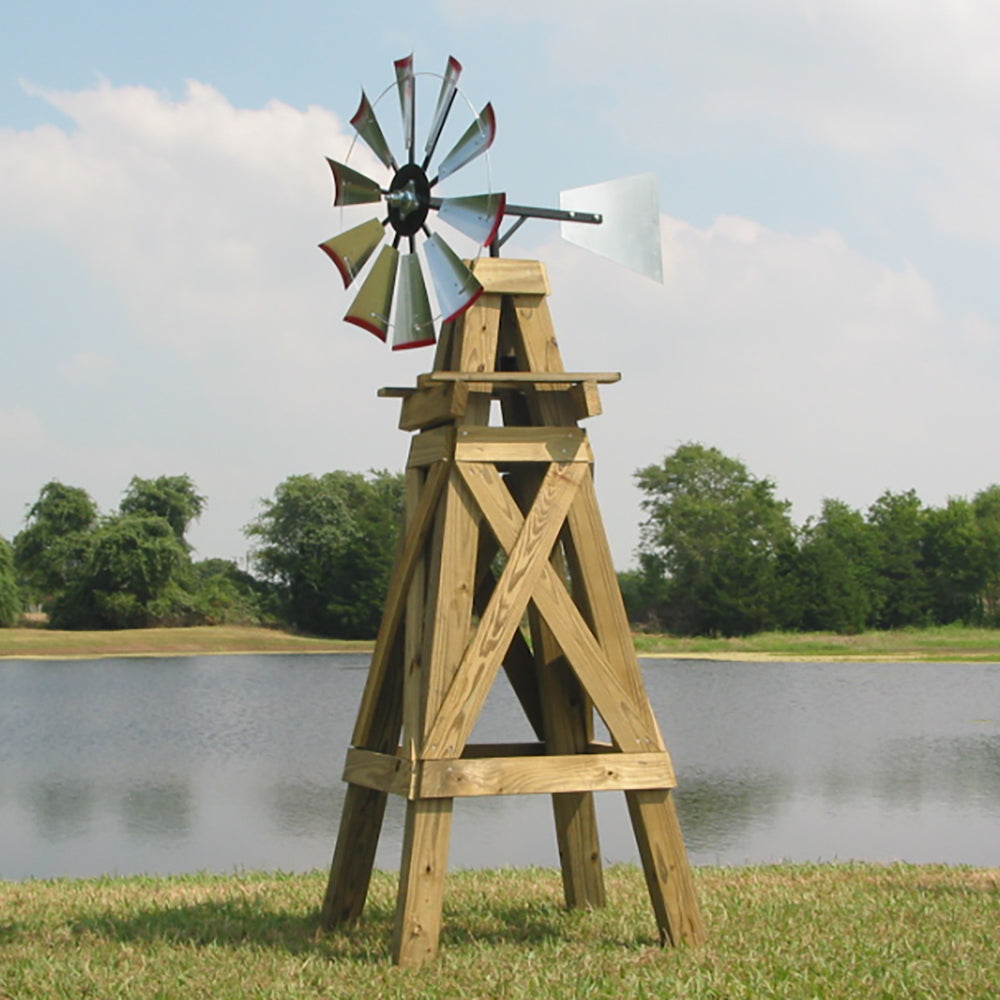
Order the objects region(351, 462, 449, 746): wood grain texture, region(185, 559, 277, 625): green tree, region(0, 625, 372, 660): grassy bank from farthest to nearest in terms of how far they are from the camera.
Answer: region(185, 559, 277, 625): green tree → region(0, 625, 372, 660): grassy bank → region(351, 462, 449, 746): wood grain texture

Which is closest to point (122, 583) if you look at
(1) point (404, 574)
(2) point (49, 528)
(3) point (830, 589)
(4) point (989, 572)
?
(2) point (49, 528)

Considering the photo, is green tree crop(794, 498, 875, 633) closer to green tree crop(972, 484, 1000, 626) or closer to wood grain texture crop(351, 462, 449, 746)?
green tree crop(972, 484, 1000, 626)

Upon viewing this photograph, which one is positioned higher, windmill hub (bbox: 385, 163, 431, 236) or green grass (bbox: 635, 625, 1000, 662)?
windmill hub (bbox: 385, 163, 431, 236)

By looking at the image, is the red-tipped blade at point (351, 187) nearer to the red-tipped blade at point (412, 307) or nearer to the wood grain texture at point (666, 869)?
the red-tipped blade at point (412, 307)

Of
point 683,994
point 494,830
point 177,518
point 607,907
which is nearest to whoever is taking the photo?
point 683,994

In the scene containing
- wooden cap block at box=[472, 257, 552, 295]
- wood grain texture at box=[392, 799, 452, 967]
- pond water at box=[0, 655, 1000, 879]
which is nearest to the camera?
wood grain texture at box=[392, 799, 452, 967]

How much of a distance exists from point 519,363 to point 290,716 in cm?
2227

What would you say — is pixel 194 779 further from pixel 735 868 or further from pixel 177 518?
pixel 177 518

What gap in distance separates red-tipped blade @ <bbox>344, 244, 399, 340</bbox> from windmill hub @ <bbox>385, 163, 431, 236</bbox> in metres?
0.14

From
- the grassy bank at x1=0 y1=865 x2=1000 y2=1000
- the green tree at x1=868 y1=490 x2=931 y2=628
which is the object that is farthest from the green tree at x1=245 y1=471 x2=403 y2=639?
the grassy bank at x1=0 y1=865 x2=1000 y2=1000

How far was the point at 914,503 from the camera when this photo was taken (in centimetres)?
7788

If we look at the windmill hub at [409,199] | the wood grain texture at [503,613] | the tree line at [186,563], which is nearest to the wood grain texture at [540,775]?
the wood grain texture at [503,613]

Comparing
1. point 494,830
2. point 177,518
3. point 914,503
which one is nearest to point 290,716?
point 494,830

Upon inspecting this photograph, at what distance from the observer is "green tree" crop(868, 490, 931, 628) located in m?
67.6
